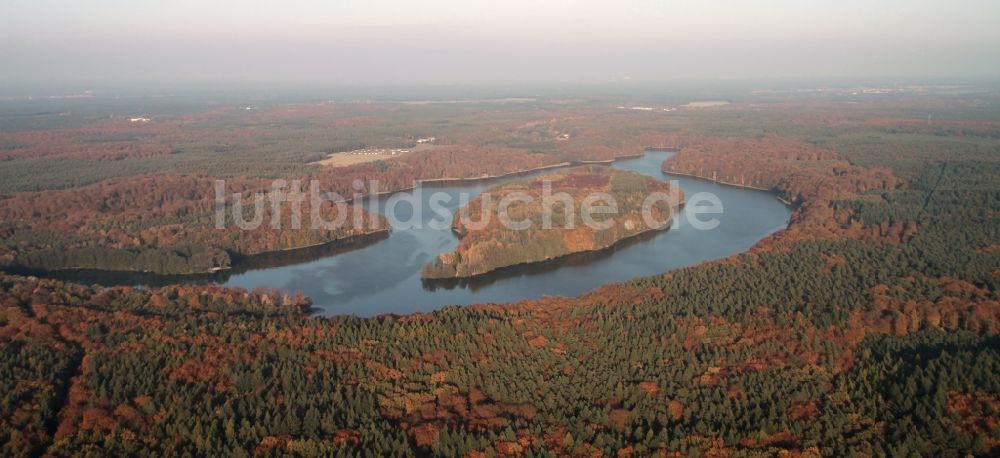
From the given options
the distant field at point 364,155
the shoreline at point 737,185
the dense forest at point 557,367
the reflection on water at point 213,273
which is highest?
the distant field at point 364,155

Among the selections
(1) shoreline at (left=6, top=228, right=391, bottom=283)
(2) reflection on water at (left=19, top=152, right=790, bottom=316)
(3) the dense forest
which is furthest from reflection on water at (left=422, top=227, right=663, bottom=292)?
(1) shoreline at (left=6, top=228, right=391, bottom=283)

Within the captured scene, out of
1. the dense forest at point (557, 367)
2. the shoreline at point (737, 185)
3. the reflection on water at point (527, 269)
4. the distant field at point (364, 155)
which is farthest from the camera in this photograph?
the distant field at point (364, 155)

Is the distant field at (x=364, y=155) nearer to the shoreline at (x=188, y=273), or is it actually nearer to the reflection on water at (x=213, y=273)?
the shoreline at (x=188, y=273)

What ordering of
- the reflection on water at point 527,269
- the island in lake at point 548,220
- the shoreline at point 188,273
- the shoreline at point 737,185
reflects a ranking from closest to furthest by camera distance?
the reflection on water at point 527,269 → the shoreline at point 188,273 → the island in lake at point 548,220 → the shoreline at point 737,185

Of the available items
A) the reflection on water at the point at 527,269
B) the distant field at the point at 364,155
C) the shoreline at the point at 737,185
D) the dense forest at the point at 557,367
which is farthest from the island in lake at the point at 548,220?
the distant field at the point at 364,155

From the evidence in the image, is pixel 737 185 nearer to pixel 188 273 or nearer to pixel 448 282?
pixel 448 282

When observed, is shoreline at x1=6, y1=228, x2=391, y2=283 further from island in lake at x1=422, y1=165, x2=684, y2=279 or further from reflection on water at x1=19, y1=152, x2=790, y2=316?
island in lake at x1=422, y1=165, x2=684, y2=279

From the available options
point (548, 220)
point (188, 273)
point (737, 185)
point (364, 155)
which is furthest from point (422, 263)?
point (364, 155)
